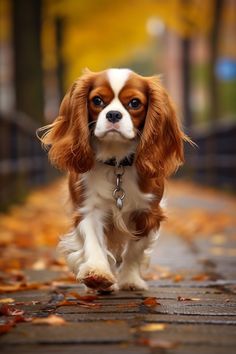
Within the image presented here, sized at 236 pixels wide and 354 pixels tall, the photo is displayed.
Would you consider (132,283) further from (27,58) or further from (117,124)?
(27,58)

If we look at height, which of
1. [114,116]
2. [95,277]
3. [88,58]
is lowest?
[95,277]

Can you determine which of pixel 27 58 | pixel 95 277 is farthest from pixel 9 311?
pixel 27 58

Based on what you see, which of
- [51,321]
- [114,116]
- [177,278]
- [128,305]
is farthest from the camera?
[177,278]

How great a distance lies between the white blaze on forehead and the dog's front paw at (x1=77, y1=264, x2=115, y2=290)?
38.9 inches

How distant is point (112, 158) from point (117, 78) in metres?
0.50

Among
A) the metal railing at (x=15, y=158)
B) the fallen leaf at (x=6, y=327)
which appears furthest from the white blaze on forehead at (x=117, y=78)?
the metal railing at (x=15, y=158)

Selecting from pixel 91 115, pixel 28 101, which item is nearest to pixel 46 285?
pixel 91 115

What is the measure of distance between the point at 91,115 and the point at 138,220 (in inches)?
28.1

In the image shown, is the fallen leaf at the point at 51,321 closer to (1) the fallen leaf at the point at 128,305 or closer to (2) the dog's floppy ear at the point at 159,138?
(1) the fallen leaf at the point at 128,305

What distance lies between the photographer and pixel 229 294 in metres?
4.41

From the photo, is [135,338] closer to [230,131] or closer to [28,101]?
[230,131]

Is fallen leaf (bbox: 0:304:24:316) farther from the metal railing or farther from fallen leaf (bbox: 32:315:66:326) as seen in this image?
the metal railing

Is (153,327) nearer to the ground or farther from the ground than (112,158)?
nearer to the ground

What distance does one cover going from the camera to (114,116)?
4086 millimetres
